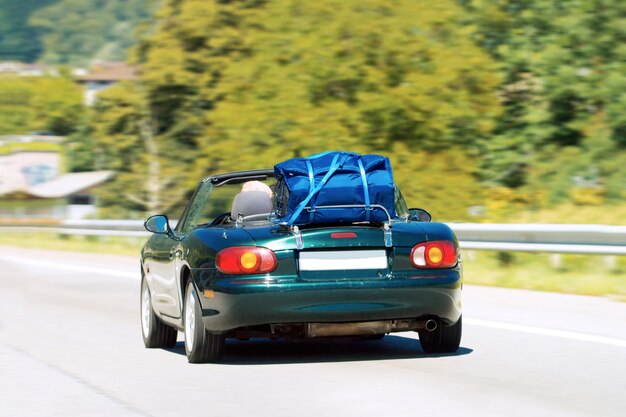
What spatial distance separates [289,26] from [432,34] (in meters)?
3.73

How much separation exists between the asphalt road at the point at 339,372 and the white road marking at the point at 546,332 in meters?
0.02

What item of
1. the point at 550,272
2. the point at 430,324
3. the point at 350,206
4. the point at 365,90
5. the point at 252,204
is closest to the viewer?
the point at 350,206

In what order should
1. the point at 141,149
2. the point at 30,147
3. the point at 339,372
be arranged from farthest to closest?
the point at 30,147 → the point at 141,149 → the point at 339,372

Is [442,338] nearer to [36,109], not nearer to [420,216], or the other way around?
[420,216]

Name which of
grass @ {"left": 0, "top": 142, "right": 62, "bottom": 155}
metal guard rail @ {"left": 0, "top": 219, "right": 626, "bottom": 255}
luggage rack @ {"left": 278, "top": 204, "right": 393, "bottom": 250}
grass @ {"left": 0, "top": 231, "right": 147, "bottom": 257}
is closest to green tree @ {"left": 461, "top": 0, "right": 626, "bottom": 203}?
grass @ {"left": 0, "top": 231, "right": 147, "bottom": 257}

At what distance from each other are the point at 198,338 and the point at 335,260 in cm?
108

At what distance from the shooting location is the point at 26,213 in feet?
418

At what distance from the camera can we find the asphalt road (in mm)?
6910

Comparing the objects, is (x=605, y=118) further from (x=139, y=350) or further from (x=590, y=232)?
(x=139, y=350)

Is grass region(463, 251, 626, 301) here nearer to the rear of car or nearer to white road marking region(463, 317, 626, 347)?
white road marking region(463, 317, 626, 347)

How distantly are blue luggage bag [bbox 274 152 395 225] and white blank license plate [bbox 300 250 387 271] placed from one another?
227 millimetres

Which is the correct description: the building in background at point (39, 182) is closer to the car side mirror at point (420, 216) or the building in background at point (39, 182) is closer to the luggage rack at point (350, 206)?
the car side mirror at point (420, 216)

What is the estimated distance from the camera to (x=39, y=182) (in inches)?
5212

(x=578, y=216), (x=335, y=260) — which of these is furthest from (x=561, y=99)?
(x=335, y=260)
